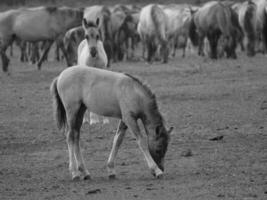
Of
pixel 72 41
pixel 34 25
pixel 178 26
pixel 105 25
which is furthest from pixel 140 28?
pixel 178 26

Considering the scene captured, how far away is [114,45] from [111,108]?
1054 inches

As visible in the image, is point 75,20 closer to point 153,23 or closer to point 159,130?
point 153,23

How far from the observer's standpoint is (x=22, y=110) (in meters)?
17.6

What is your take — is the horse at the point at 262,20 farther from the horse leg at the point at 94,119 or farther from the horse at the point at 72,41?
the horse leg at the point at 94,119

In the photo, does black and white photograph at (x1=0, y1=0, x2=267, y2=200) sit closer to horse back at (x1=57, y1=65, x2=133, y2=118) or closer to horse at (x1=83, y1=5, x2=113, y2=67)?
horse back at (x1=57, y1=65, x2=133, y2=118)

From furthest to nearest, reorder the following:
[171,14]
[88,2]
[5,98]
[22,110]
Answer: [88,2]
[171,14]
[5,98]
[22,110]

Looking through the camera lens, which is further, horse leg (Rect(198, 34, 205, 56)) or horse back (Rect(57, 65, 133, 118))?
horse leg (Rect(198, 34, 205, 56))

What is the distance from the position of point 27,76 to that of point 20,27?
266cm

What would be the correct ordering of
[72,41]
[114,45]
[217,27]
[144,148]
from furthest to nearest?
[114,45]
[217,27]
[72,41]
[144,148]

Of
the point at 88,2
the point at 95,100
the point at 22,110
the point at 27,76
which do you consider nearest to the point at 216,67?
the point at 27,76

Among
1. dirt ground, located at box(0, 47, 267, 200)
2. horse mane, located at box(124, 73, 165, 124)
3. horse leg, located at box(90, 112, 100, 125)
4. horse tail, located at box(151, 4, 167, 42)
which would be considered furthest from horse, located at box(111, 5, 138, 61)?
horse mane, located at box(124, 73, 165, 124)

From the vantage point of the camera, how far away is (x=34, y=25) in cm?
2872

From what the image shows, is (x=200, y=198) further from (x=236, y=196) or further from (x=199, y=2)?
(x=199, y=2)

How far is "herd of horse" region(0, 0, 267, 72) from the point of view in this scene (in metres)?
28.8
